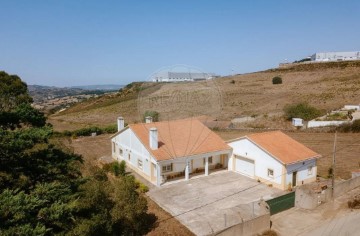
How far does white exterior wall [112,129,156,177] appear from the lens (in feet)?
90.2

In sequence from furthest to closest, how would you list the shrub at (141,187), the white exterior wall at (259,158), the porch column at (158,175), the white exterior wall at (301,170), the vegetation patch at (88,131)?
1. the vegetation patch at (88,131)
2. the porch column at (158,175)
3. the white exterior wall at (259,158)
4. the white exterior wall at (301,170)
5. the shrub at (141,187)

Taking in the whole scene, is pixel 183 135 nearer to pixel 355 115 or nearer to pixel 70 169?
pixel 70 169

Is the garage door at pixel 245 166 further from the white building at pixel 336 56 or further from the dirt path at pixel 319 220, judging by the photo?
the white building at pixel 336 56

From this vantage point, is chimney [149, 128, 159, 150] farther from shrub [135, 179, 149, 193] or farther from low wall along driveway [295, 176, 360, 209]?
low wall along driveway [295, 176, 360, 209]

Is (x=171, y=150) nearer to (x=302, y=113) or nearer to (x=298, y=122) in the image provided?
(x=298, y=122)

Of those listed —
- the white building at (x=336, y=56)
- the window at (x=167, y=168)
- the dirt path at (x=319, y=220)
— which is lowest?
the dirt path at (x=319, y=220)

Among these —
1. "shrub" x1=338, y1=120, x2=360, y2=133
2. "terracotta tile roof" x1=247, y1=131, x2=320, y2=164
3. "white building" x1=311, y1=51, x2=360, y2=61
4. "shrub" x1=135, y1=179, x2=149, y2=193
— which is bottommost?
"shrub" x1=135, y1=179, x2=149, y2=193

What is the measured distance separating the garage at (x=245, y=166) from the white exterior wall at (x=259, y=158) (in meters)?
0.46

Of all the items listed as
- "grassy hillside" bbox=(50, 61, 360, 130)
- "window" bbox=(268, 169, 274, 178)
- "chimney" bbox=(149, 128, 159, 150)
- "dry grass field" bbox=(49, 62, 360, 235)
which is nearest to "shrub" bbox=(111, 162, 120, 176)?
"dry grass field" bbox=(49, 62, 360, 235)

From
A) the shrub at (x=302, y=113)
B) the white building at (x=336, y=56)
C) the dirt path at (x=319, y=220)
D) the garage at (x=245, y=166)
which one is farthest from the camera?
the white building at (x=336, y=56)

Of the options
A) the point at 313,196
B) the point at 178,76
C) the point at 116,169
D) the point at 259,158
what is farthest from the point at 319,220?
the point at 116,169

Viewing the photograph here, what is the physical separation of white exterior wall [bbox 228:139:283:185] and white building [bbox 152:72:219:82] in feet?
26.0

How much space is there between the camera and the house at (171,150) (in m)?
26.6

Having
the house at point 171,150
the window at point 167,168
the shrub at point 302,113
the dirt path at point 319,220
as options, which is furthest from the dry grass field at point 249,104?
the dirt path at point 319,220
